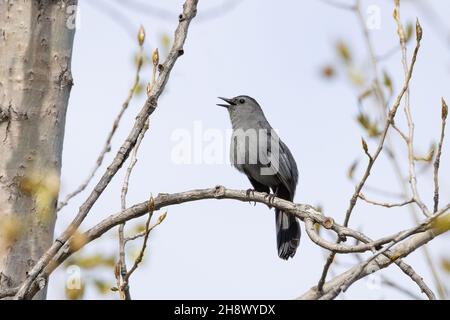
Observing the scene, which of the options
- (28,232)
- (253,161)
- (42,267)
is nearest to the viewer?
(42,267)

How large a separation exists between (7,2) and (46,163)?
88 cm

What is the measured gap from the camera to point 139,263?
11.7 ft

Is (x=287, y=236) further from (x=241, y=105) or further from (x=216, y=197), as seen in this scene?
(x=216, y=197)

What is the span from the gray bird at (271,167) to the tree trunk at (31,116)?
116 inches

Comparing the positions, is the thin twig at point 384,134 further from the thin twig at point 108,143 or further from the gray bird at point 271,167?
the gray bird at point 271,167

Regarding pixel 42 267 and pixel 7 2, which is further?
pixel 7 2

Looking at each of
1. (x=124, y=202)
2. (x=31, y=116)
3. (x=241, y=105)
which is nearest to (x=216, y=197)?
(x=124, y=202)

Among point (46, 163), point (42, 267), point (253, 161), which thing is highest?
point (253, 161)

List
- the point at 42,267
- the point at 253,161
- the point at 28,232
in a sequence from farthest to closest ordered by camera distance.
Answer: the point at 253,161 → the point at 28,232 → the point at 42,267

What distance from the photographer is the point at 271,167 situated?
691cm

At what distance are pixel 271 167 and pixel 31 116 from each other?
3139 mm

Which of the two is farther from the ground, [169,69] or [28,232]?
[169,69]
